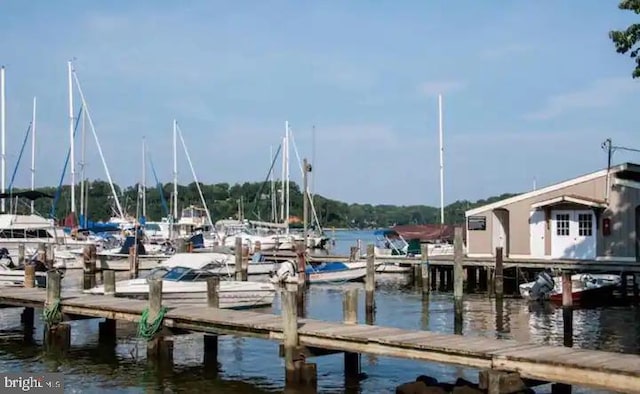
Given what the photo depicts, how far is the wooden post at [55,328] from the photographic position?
20.9 metres

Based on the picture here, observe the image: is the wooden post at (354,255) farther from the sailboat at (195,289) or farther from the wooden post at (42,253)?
the wooden post at (42,253)

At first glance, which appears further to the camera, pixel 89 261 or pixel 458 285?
pixel 89 261

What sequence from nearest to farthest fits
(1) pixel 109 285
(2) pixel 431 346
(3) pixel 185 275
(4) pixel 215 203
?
1. (2) pixel 431 346
2. (1) pixel 109 285
3. (3) pixel 185 275
4. (4) pixel 215 203

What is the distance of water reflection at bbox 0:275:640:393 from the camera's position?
17.2m

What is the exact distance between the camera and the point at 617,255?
3450 cm

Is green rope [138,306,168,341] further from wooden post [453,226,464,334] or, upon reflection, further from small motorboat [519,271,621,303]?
small motorboat [519,271,621,303]

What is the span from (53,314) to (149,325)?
3.95 m

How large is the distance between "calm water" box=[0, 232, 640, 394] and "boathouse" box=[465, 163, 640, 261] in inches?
206

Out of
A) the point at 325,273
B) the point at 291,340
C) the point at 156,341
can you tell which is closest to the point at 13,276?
the point at 325,273

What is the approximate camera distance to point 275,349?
69.6 ft

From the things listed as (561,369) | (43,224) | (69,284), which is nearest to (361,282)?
(69,284)

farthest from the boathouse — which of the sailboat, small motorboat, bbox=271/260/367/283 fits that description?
the sailboat

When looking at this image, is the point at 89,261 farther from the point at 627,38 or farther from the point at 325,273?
the point at 627,38

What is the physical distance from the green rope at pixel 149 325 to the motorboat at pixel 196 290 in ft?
24.8
